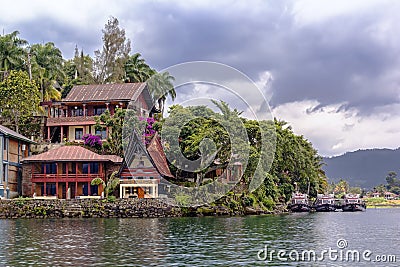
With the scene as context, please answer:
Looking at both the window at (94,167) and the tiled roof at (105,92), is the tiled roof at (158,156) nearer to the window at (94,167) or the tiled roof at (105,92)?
the window at (94,167)

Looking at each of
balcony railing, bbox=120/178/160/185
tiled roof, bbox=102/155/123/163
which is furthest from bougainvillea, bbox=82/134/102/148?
balcony railing, bbox=120/178/160/185

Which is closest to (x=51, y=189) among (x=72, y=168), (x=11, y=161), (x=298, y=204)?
(x=72, y=168)

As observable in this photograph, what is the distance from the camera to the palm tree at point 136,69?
255 feet

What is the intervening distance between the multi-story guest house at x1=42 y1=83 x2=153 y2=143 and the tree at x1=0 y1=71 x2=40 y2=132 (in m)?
Answer: 4.23

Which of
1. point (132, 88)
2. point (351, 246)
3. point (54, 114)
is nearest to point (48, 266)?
point (351, 246)

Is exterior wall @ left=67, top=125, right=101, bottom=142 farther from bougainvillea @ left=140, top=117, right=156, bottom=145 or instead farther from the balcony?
bougainvillea @ left=140, top=117, right=156, bottom=145

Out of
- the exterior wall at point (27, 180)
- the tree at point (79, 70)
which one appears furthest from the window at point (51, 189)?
the tree at point (79, 70)

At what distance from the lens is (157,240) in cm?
3064

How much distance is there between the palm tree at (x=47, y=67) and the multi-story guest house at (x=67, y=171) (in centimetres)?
1721

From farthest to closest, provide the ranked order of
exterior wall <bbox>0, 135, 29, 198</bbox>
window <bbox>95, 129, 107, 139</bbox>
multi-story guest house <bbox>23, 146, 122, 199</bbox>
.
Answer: window <bbox>95, 129, 107, 139</bbox> < multi-story guest house <bbox>23, 146, 122, 199</bbox> < exterior wall <bbox>0, 135, 29, 198</bbox>

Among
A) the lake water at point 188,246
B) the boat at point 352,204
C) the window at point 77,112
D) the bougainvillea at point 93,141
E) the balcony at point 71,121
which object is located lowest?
the boat at point 352,204

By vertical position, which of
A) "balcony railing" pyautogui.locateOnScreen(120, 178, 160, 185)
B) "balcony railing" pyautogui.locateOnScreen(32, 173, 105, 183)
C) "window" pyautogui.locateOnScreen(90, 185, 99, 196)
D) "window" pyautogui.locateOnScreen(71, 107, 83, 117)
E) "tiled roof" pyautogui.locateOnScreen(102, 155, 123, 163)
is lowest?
"window" pyautogui.locateOnScreen(90, 185, 99, 196)

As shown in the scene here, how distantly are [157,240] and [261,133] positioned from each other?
29503mm

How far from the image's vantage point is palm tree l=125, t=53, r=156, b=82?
3056 inches
